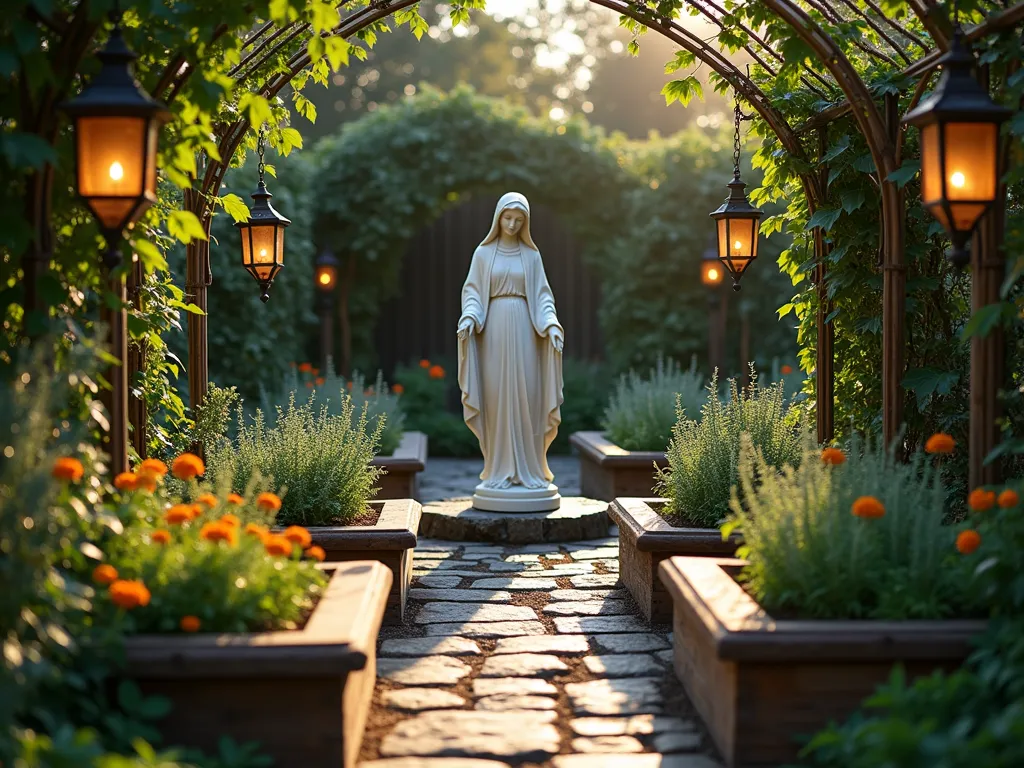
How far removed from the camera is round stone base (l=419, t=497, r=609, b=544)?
775 centimetres

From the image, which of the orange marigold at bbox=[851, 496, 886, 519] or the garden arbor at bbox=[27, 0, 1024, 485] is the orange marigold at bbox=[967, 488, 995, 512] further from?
the garden arbor at bbox=[27, 0, 1024, 485]

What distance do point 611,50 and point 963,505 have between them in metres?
30.0

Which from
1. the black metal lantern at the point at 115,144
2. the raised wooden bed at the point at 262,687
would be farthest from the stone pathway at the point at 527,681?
the black metal lantern at the point at 115,144

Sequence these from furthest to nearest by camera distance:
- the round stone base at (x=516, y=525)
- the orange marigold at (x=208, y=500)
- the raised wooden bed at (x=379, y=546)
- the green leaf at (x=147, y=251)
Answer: the round stone base at (x=516, y=525), the raised wooden bed at (x=379, y=546), the green leaf at (x=147, y=251), the orange marigold at (x=208, y=500)

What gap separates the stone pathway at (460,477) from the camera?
10062mm

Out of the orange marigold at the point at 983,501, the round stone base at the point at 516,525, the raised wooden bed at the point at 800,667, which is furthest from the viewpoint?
the round stone base at the point at 516,525

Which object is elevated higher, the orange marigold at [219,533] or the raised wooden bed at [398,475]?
the orange marigold at [219,533]

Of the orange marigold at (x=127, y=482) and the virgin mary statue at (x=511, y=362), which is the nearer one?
the orange marigold at (x=127, y=482)

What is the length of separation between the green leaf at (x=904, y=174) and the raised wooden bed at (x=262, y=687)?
3.24 meters

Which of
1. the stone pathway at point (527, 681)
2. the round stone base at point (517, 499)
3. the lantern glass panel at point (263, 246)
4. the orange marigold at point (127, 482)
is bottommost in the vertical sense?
the stone pathway at point (527, 681)

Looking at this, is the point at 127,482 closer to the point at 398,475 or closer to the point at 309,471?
Result: the point at 309,471

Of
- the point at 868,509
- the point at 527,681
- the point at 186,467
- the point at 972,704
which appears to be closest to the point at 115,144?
the point at 186,467

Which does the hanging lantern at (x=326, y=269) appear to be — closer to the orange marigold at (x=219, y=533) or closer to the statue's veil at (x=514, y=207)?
the statue's veil at (x=514, y=207)

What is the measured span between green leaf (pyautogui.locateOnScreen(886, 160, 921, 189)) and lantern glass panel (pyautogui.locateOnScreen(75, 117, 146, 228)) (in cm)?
333
